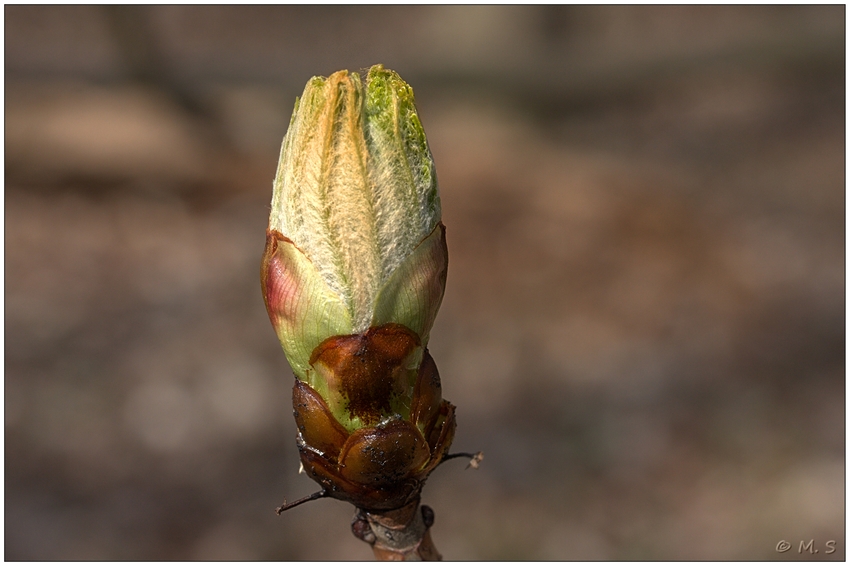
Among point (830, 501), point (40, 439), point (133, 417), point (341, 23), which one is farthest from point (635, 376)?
point (341, 23)

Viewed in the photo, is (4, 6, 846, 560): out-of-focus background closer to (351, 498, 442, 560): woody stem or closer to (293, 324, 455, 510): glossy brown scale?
(351, 498, 442, 560): woody stem

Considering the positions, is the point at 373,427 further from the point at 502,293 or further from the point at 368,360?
the point at 502,293

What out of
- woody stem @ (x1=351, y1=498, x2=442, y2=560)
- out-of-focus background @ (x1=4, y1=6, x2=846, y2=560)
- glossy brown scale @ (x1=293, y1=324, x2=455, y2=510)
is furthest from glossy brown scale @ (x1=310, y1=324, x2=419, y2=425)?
out-of-focus background @ (x1=4, y1=6, x2=846, y2=560)

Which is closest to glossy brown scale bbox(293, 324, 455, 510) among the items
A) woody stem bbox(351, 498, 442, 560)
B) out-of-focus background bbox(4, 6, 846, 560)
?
woody stem bbox(351, 498, 442, 560)

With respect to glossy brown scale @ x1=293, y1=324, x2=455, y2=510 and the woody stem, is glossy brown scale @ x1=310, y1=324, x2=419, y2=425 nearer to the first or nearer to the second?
glossy brown scale @ x1=293, y1=324, x2=455, y2=510

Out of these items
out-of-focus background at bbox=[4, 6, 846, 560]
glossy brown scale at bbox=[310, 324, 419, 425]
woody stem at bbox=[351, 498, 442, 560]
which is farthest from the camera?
out-of-focus background at bbox=[4, 6, 846, 560]

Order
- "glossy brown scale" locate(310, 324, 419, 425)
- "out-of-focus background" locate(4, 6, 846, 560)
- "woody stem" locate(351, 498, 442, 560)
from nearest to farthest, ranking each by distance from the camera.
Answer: "glossy brown scale" locate(310, 324, 419, 425) → "woody stem" locate(351, 498, 442, 560) → "out-of-focus background" locate(4, 6, 846, 560)

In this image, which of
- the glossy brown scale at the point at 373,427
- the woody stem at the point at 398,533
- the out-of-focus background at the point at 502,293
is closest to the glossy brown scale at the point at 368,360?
the glossy brown scale at the point at 373,427

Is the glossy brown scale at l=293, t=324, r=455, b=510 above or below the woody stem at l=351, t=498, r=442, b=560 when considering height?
above

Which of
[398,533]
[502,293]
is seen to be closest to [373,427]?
[398,533]

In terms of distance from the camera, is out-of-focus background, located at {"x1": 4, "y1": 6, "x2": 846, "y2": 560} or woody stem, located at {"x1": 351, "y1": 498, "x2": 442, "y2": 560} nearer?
woody stem, located at {"x1": 351, "y1": 498, "x2": 442, "y2": 560}
